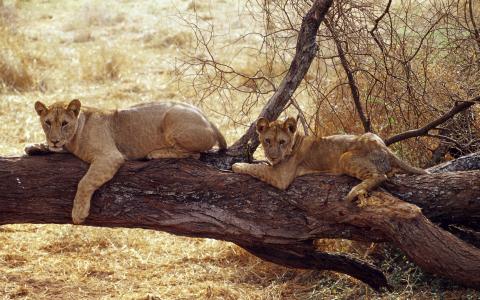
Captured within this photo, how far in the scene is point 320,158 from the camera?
6.50 m

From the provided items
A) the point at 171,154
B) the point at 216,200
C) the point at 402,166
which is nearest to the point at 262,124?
the point at 171,154

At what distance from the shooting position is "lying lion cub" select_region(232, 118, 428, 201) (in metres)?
6.02

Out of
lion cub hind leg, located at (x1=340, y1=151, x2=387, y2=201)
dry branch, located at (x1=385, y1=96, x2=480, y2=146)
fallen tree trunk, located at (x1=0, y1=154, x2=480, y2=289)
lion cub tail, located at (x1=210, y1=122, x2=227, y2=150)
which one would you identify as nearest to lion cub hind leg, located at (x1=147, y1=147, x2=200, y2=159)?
fallen tree trunk, located at (x1=0, y1=154, x2=480, y2=289)

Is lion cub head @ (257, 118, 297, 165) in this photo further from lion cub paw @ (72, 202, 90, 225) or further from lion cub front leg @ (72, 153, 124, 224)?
lion cub paw @ (72, 202, 90, 225)

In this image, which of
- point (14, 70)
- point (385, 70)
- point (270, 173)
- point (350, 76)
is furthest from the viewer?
point (14, 70)

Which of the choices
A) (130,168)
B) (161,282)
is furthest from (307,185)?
(161,282)

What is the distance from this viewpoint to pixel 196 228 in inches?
235

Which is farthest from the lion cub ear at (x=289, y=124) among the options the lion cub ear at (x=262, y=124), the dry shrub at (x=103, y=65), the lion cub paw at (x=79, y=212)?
the dry shrub at (x=103, y=65)

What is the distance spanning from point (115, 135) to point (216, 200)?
3.72 ft

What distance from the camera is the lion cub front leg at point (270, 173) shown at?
603 centimetres

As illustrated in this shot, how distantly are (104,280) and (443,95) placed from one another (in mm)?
3972

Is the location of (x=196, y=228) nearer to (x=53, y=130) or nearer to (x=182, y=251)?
(x=53, y=130)

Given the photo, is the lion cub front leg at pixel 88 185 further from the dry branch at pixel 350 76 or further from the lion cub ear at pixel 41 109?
the dry branch at pixel 350 76

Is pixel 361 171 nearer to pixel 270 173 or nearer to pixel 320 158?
pixel 320 158
